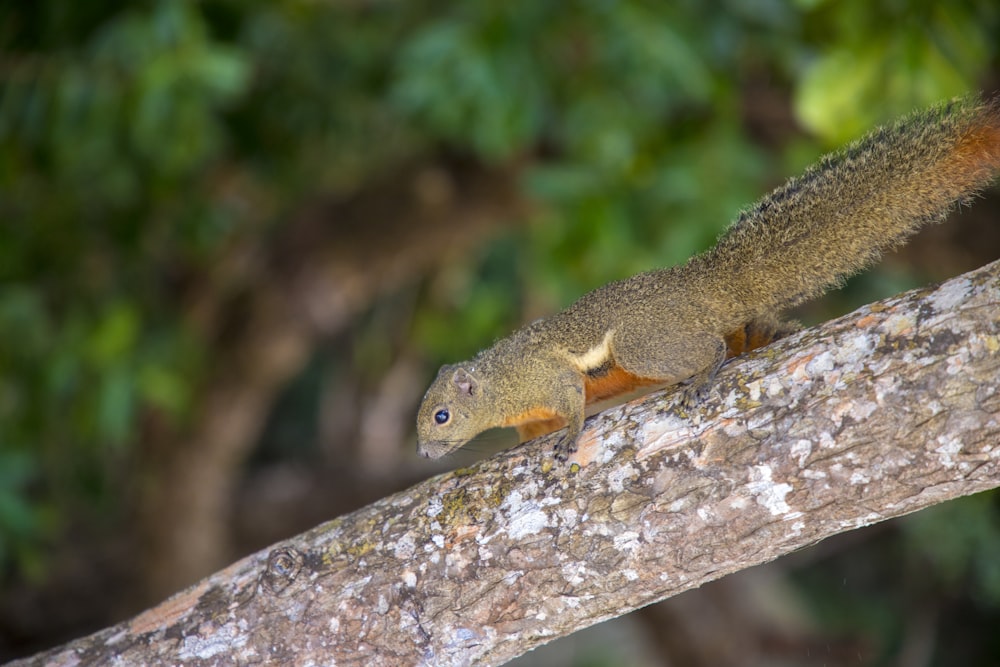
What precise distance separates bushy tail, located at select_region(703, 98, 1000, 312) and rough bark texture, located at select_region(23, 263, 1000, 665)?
33 cm

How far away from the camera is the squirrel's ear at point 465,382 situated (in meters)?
3.30

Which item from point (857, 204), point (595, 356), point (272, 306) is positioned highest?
point (272, 306)

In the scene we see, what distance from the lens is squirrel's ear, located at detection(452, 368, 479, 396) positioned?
3.30m

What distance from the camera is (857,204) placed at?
98.0 inches

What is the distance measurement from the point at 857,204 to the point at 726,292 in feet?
1.44

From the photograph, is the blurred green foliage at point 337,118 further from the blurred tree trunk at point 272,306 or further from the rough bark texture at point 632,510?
the rough bark texture at point 632,510

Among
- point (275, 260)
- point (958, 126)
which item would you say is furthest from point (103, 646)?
point (275, 260)

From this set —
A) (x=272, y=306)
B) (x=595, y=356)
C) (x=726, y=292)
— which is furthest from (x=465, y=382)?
(x=272, y=306)

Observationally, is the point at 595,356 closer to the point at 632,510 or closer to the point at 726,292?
the point at 726,292

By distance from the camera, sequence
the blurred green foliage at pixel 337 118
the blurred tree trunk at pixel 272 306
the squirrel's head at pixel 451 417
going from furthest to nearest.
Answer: the blurred tree trunk at pixel 272 306 < the blurred green foliage at pixel 337 118 < the squirrel's head at pixel 451 417

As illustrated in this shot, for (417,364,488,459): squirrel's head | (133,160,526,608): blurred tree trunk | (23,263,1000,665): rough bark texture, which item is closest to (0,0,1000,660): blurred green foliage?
(133,160,526,608): blurred tree trunk

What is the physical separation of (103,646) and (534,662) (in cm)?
614

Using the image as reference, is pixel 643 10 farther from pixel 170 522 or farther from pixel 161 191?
pixel 170 522

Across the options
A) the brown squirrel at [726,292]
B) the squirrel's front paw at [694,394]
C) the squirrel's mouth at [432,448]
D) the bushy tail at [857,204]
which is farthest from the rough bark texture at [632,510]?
the squirrel's mouth at [432,448]
